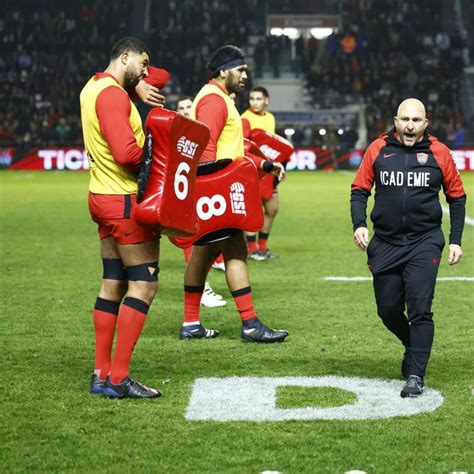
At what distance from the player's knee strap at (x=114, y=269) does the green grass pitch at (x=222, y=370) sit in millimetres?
654

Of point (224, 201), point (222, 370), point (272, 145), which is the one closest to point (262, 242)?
point (272, 145)

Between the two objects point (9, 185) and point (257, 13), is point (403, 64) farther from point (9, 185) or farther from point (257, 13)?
point (9, 185)

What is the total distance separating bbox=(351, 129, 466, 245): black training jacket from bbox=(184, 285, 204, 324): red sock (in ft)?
6.78

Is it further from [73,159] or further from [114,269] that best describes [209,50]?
[114,269]

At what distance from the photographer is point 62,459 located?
4910 millimetres

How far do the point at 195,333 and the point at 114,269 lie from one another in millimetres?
1851

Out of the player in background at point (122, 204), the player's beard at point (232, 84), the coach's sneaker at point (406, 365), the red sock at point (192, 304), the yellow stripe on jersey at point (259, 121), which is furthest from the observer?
the yellow stripe on jersey at point (259, 121)

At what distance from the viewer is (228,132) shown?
7.89 m

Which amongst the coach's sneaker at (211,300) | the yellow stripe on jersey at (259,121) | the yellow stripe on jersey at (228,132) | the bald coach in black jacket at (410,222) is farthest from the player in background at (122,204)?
the yellow stripe on jersey at (259,121)

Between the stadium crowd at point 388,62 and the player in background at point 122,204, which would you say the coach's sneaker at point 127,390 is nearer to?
the player in background at point 122,204

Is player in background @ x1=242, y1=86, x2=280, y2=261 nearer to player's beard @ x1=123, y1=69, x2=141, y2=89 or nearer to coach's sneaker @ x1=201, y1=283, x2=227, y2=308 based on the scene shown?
coach's sneaker @ x1=201, y1=283, x2=227, y2=308

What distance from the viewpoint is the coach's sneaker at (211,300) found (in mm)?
9594

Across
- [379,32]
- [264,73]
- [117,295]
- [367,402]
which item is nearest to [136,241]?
[117,295]

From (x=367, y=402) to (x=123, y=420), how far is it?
4.30 feet
